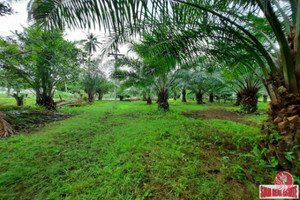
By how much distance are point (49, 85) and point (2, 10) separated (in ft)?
10.1

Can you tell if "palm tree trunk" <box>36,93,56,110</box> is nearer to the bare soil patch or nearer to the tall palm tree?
the bare soil patch

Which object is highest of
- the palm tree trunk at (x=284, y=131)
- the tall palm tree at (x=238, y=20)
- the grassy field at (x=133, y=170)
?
the tall palm tree at (x=238, y=20)

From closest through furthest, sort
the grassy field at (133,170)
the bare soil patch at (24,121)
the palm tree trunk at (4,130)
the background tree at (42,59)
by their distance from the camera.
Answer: the grassy field at (133,170) → the palm tree trunk at (4,130) → the bare soil patch at (24,121) → the background tree at (42,59)

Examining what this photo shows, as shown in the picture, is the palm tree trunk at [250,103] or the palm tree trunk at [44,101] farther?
the palm tree trunk at [44,101]

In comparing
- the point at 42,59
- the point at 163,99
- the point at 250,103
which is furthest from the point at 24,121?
the point at 250,103

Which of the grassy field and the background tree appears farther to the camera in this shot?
the background tree

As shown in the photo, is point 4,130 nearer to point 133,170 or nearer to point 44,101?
point 133,170

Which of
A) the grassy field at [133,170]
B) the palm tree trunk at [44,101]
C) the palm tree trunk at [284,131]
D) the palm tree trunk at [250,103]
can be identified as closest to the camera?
the grassy field at [133,170]

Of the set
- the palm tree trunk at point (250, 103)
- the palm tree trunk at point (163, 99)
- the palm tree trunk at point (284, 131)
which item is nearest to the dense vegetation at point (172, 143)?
the palm tree trunk at point (284, 131)

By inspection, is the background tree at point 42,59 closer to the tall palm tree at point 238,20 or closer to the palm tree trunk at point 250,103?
the tall palm tree at point 238,20

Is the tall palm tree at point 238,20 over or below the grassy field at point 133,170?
over

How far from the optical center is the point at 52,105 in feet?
18.5

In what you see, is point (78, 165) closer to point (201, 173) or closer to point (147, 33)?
point (201, 173)

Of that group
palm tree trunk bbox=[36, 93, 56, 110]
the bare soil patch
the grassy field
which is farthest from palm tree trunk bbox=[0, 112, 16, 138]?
palm tree trunk bbox=[36, 93, 56, 110]
